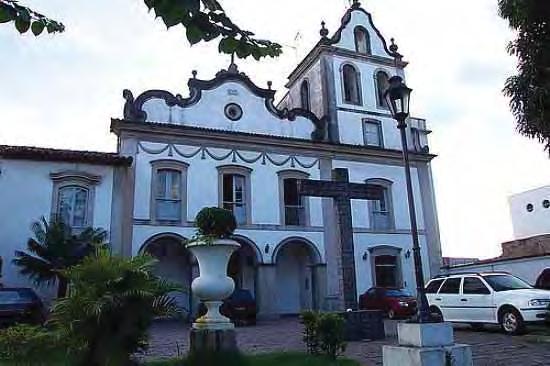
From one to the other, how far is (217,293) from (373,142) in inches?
672

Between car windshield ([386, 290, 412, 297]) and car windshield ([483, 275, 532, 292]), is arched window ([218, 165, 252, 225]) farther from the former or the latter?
car windshield ([483, 275, 532, 292])

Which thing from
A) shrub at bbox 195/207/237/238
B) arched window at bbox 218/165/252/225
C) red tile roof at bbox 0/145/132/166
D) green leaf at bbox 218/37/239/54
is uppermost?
red tile roof at bbox 0/145/132/166

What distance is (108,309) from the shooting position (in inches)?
226

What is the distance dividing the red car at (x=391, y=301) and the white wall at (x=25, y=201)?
34.4ft

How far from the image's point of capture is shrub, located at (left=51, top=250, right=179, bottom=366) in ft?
18.8

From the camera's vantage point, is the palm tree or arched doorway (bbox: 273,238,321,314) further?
arched doorway (bbox: 273,238,321,314)

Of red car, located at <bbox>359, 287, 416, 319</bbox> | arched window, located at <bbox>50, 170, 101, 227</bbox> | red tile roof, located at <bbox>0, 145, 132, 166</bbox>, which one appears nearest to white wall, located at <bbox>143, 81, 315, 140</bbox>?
red tile roof, located at <bbox>0, 145, 132, 166</bbox>

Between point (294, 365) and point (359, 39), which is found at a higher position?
point (359, 39)

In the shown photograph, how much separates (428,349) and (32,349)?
16.2ft

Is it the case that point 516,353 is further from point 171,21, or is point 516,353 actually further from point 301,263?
point 301,263

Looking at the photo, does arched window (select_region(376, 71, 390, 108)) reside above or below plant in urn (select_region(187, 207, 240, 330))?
above

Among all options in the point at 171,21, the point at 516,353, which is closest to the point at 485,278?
the point at 516,353

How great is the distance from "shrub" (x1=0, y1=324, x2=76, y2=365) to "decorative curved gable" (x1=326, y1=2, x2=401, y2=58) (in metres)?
21.1

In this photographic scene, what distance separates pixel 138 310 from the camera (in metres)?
5.91
